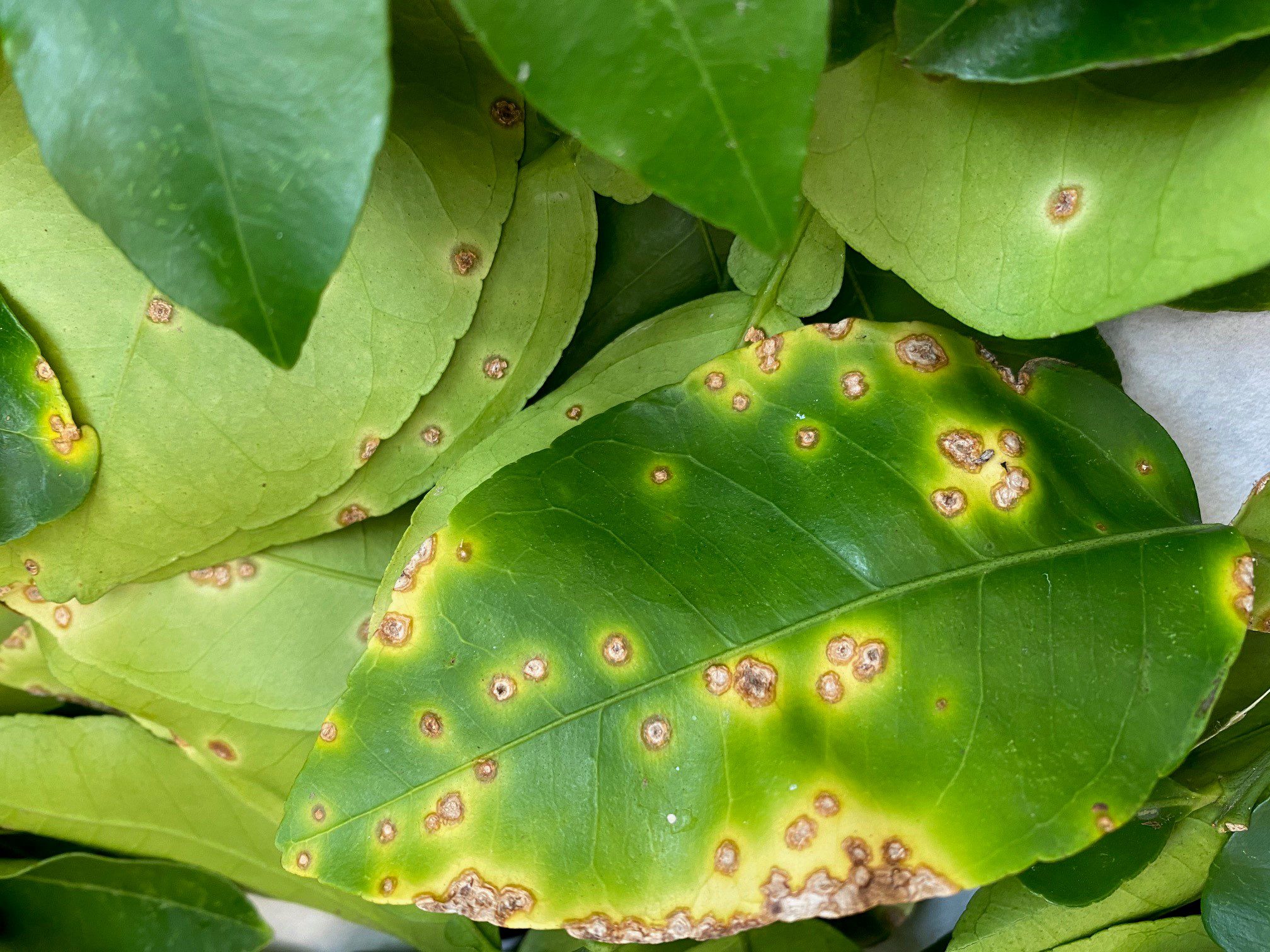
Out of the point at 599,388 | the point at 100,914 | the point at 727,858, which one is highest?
the point at 599,388

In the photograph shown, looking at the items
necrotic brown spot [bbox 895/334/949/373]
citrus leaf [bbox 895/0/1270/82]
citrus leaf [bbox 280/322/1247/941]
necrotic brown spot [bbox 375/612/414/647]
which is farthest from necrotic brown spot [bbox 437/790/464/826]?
citrus leaf [bbox 895/0/1270/82]

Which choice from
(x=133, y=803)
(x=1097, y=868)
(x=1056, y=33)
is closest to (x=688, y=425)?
(x=1056, y=33)

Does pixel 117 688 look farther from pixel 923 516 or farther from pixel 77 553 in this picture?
pixel 923 516

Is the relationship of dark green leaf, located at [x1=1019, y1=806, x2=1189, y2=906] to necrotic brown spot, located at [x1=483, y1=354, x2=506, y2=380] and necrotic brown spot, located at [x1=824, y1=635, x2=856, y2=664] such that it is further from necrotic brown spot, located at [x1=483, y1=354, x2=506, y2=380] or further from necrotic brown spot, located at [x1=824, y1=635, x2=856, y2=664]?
necrotic brown spot, located at [x1=483, y1=354, x2=506, y2=380]

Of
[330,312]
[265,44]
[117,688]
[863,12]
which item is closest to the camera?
[265,44]

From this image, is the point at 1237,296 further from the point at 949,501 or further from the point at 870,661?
the point at 870,661

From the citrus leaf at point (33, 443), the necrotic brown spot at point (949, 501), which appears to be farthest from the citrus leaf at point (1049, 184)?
the citrus leaf at point (33, 443)

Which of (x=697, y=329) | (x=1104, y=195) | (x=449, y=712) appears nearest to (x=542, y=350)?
(x=697, y=329)
